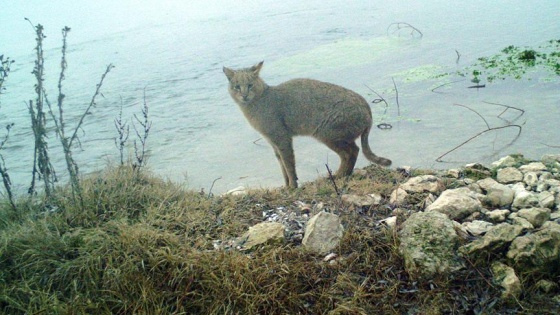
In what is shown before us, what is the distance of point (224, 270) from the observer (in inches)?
134

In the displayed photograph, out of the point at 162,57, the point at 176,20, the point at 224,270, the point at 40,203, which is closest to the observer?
the point at 224,270

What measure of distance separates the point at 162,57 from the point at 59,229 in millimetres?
9031

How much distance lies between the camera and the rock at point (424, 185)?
14.6ft

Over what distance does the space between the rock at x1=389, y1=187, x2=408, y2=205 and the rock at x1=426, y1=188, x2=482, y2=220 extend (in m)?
0.30

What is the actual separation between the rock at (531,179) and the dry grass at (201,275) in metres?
1.58

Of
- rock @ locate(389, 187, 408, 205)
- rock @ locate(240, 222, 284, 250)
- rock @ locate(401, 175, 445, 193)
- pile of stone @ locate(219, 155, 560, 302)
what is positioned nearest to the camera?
pile of stone @ locate(219, 155, 560, 302)

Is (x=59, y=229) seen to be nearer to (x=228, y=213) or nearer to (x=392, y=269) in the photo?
(x=228, y=213)

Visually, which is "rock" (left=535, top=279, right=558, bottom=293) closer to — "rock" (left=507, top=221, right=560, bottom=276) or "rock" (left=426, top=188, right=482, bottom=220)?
"rock" (left=507, top=221, right=560, bottom=276)

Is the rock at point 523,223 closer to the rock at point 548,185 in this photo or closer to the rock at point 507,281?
the rock at point 507,281

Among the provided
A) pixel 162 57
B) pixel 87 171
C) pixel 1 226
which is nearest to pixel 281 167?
pixel 87 171

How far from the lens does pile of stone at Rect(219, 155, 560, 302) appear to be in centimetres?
319

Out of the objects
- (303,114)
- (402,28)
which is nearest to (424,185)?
(303,114)

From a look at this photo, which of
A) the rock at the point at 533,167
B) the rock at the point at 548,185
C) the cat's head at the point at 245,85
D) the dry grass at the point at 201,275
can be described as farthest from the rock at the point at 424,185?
the cat's head at the point at 245,85

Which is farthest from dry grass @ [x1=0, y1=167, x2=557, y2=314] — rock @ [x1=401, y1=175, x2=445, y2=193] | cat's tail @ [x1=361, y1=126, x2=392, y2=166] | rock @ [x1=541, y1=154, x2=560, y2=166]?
rock @ [x1=541, y1=154, x2=560, y2=166]
